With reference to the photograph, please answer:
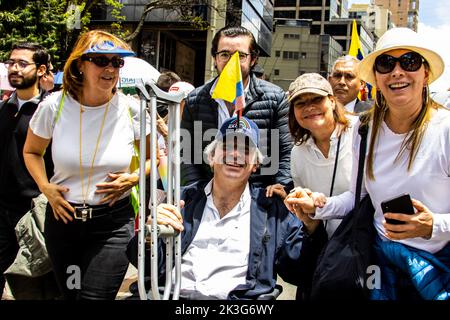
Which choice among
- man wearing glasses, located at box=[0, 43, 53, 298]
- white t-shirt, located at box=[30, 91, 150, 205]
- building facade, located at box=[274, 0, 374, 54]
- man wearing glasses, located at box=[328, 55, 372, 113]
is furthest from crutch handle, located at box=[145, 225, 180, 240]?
building facade, located at box=[274, 0, 374, 54]

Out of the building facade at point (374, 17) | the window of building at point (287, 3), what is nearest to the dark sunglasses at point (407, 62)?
the building facade at point (374, 17)

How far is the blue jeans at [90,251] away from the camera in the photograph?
8.26 feet

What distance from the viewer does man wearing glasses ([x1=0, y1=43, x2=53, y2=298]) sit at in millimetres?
3182

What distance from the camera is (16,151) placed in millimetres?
3305

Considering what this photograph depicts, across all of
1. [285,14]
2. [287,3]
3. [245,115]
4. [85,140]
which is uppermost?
[287,3]

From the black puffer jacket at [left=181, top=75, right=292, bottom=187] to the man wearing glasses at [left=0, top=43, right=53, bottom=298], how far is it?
0.91 meters

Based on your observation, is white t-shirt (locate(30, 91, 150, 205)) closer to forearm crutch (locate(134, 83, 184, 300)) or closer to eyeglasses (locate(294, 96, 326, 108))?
forearm crutch (locate(134, 83, 184, 300))

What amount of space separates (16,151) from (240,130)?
1.59 metres

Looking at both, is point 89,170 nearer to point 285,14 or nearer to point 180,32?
point 180,32

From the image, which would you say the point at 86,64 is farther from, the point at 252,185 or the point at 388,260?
the point at 388,260

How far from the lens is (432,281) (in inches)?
75.4

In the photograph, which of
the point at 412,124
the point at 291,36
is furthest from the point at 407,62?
the point at 291,36
